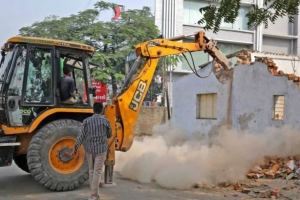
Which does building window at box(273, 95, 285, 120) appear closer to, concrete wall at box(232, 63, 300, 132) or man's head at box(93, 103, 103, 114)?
concrete wall at box(232, 63, 300, 132)

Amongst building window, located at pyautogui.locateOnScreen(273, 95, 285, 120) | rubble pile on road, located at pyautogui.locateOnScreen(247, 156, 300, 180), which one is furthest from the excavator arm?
building window, located at pyautogui.locateOnScreen(273, 95, 285, 120)

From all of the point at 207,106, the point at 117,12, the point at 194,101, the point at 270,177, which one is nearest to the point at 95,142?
the point at 270,177

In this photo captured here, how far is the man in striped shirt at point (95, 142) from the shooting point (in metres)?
9.14

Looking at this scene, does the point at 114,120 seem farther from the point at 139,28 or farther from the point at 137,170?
the point at 139,28

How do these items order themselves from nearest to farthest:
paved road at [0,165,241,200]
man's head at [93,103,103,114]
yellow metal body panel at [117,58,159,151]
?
man's head at [93,103,103,114]
paved road at [0,165,241,200]
yellow metal body panel at [117,58,159,151]

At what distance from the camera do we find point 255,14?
7.49m

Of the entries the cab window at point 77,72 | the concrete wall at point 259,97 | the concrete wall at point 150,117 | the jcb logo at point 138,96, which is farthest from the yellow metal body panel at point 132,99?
the concrete wall at point 150,117

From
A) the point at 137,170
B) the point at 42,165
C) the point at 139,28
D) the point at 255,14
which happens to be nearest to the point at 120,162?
the point at 137,170

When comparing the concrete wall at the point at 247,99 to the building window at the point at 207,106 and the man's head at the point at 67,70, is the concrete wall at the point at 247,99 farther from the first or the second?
the man's head at the point at 67,70

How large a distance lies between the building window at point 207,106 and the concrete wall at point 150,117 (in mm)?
7314

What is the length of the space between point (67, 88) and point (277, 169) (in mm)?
5722

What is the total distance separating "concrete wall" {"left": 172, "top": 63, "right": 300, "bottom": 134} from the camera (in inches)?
595

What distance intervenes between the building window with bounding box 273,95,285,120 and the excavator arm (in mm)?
4601

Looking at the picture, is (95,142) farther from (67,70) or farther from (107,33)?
(107,33)
